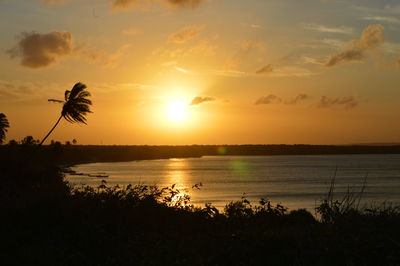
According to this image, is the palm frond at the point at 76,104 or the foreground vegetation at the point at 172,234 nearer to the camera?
the foreground vegetation at the point at 172,234

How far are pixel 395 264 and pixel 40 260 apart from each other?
23.2ft

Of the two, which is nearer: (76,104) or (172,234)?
(172,234)

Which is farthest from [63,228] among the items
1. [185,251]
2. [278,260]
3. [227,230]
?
[278,260]

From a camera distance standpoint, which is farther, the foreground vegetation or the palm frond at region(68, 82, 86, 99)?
the palm frond at region(68, 82, 86, 99)

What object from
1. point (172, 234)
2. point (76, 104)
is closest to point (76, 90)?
point (76, 104)

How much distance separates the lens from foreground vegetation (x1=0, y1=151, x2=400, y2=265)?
10.4 m

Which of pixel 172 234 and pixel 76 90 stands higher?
pixel 76 90

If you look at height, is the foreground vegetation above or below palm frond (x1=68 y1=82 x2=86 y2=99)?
below

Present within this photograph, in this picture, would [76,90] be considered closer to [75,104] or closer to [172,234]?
[75,104]

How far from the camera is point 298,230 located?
37.9 feet

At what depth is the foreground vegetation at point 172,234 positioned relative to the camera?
1035 centimetres

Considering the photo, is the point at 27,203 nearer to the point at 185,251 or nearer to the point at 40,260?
the point at 40,260

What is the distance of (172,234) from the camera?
41.7ft

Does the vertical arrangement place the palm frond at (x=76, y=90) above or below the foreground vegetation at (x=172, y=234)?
above
